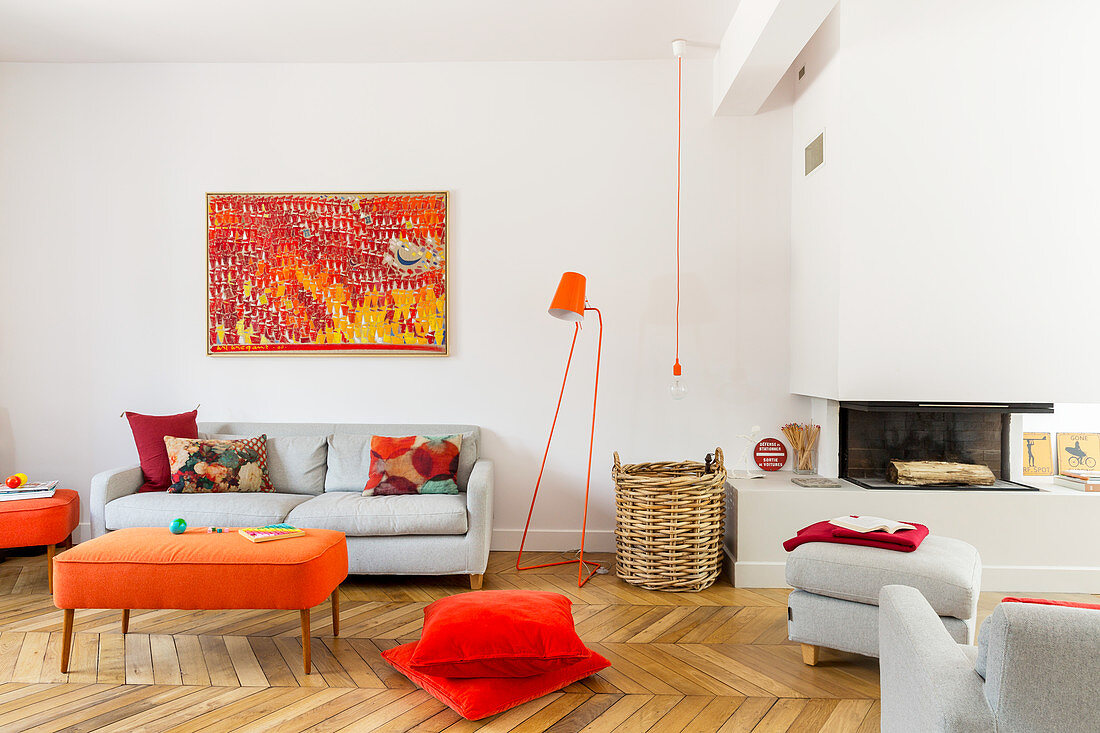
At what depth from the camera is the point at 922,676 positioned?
1451mm

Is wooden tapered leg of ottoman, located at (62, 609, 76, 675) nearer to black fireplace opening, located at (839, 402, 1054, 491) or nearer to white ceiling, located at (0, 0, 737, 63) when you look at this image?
white ceiling, located at (0, 0, 737, 63)

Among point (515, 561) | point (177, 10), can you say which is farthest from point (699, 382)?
point (177, 10)

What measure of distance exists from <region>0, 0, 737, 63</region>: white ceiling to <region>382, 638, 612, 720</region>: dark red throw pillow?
301cm

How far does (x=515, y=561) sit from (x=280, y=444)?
1471 millimetres

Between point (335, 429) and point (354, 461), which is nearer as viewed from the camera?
point (354, 461)

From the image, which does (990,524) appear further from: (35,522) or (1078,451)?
(35,522)

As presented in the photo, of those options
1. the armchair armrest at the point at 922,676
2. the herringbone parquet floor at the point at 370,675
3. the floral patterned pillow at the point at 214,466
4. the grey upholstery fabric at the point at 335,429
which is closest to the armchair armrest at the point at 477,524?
the herringbone parquet floor at the point at 370,675

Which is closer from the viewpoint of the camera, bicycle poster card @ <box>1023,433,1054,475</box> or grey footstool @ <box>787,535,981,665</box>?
grey footstool @ <box>787,535,981,665</box>

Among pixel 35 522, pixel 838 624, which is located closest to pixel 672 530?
pixel 838 624

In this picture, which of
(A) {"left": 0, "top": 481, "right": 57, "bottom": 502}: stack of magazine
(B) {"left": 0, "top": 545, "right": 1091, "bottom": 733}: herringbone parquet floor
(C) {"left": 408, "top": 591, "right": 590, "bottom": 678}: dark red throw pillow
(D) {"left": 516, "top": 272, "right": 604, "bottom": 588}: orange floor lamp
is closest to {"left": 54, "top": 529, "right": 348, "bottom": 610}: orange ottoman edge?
(B) {"left": 0, "top": 545, "right": 1091, "bottom": 733}: herringbone parquet floor

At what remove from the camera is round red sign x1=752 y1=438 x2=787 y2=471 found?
416cm

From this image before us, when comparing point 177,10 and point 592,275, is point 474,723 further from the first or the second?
point 177,10

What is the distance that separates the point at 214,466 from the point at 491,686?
7.05 ft

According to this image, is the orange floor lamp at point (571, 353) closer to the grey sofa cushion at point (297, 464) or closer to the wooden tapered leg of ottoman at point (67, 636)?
the grey sofa cushion at point (297, 464)
